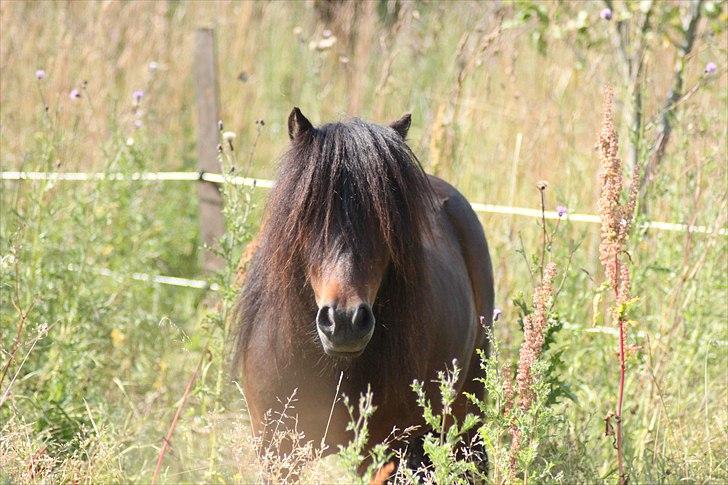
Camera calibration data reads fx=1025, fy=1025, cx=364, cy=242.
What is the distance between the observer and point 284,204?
3041 mm

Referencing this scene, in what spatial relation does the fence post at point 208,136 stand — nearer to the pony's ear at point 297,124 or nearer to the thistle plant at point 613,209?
the pony's ear at point 297,124

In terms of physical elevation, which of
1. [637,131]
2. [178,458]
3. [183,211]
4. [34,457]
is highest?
[637,131]

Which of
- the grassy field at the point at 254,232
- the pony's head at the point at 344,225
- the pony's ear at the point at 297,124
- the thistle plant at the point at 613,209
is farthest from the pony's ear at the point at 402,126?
the thistle plant at the point at 613,209

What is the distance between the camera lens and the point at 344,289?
2.73 meters

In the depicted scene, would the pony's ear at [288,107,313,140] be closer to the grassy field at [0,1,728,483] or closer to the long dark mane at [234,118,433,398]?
the long dark mane at [234,118,433,398]

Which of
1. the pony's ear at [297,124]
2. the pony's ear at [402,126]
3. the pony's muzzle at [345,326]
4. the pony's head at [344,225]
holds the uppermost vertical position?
the pony's ear at [402,126]

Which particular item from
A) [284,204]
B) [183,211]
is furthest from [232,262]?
[183,211]

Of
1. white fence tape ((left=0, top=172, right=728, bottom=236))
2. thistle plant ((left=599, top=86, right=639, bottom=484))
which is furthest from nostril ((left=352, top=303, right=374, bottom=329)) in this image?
white fence tape ((left=0, top=172, right=728, bottom=236))

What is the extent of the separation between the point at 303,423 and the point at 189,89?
504cm

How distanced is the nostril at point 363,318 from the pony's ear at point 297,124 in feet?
2.18

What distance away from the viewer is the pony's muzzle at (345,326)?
266 centimetres

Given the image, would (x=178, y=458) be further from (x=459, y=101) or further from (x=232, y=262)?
(x=459, y=101)

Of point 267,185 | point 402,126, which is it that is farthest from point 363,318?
point 267,185

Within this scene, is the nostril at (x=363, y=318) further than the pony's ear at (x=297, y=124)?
No
